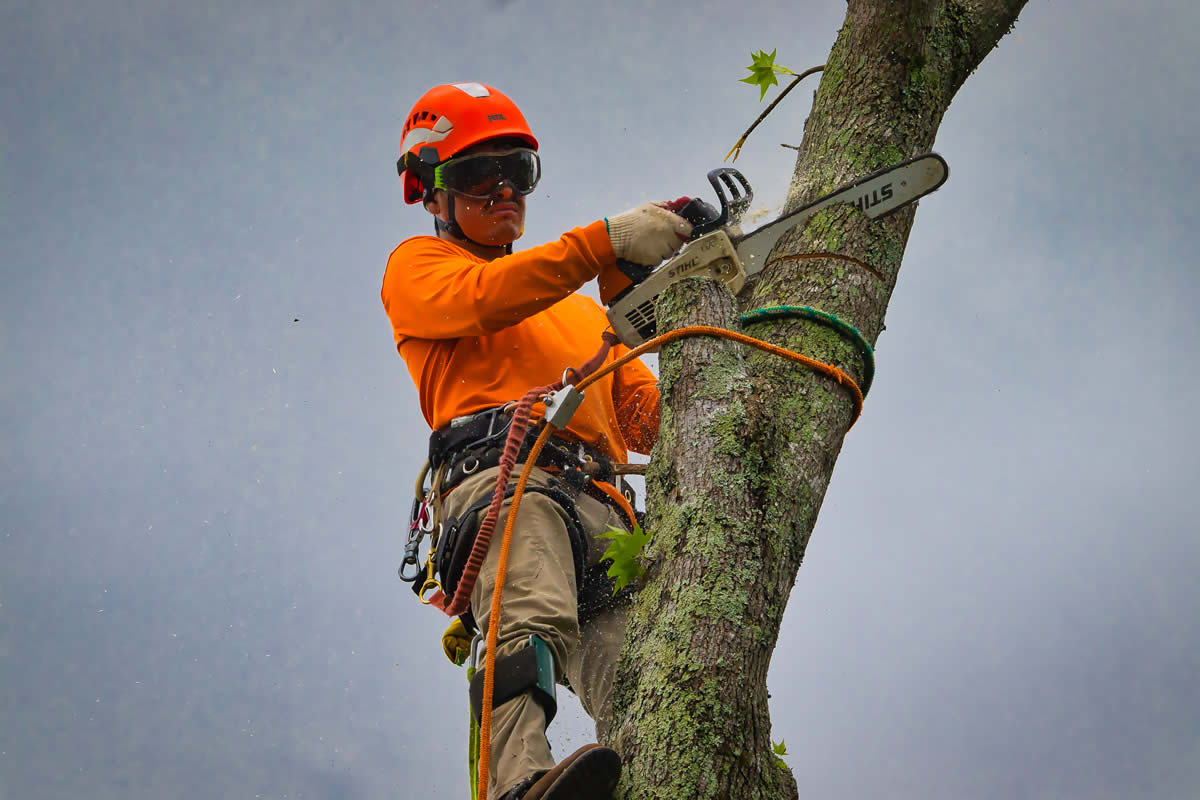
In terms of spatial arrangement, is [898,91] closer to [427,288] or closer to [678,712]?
[427,288]

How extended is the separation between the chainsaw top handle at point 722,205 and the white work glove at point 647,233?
3cm

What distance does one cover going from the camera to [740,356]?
8.27 feet

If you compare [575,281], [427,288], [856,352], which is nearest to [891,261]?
[856,352]

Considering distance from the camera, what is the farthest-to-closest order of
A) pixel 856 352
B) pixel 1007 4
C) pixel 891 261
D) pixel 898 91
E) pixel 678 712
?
pixel 1007 4 → pixel 898 91 → pixel 891 261 → pixel 856 352 → pixel 678 712

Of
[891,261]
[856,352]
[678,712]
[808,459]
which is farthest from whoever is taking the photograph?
[891,261]

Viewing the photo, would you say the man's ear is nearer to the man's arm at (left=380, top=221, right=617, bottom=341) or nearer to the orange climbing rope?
the man's arm at (left=380, top=221, right=617, bottom=341)

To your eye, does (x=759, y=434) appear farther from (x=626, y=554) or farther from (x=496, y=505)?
(x=496, y=505)

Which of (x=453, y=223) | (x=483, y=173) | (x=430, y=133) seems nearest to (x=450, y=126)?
(x=430, y=133)

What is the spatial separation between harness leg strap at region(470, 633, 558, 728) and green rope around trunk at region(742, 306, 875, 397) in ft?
3.18

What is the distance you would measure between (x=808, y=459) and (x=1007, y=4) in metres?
1.88

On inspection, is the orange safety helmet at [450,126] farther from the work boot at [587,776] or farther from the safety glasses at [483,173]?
the work boot at [587,776]

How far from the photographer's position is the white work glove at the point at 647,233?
2979mm

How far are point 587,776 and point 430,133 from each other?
2.58 metres

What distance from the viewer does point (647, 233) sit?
2.97 m
